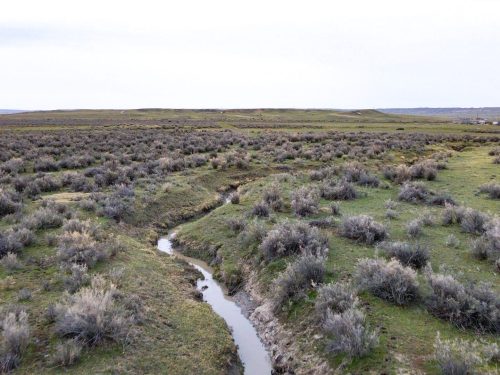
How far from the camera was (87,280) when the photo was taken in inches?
404

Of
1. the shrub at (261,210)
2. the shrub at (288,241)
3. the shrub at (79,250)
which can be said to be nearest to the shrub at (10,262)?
the shrub at (79,250)

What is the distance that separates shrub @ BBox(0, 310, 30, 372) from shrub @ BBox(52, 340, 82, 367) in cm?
62

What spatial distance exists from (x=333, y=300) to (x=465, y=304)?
262 cm

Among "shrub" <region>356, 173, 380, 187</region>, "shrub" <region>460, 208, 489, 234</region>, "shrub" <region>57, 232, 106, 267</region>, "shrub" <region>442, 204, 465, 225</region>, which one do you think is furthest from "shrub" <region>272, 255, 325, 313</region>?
"shrub" <region>356, 173, 380, 187</region>

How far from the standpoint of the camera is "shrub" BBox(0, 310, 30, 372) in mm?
7180

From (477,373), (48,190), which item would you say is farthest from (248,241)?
(48,190)

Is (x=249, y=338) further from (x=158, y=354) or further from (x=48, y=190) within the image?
(x=48, y=190)

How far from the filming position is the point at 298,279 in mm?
10477

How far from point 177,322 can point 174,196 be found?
1232 centimetres

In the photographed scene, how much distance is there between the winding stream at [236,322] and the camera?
9320mm

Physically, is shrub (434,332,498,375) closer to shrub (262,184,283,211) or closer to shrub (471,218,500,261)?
shrub (471,218,500,261)

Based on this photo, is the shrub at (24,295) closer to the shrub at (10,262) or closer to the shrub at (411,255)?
the shrub at (10,262)

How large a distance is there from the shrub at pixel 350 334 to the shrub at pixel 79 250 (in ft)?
22.3

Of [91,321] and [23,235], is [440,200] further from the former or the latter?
[23,235]
